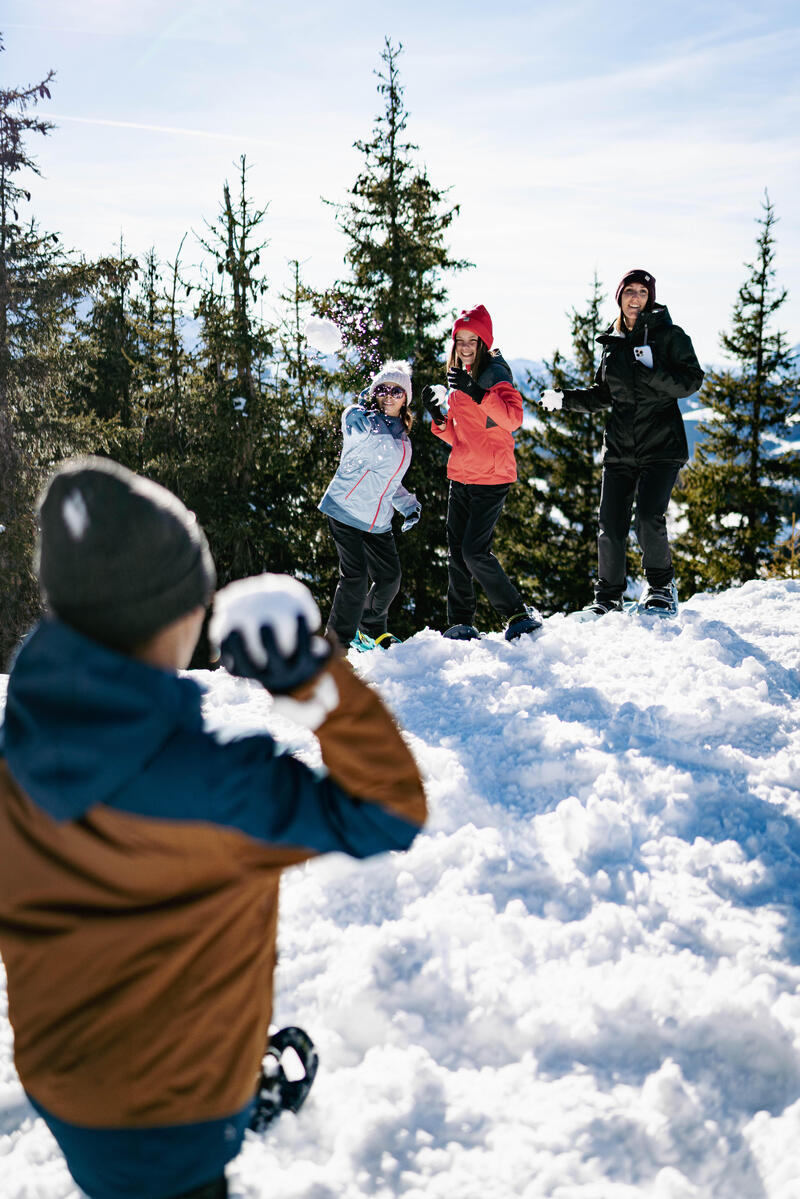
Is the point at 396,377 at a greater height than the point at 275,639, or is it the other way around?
the point at 396,377

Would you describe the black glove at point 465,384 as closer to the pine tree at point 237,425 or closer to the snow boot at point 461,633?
the snow boot at point 461,633

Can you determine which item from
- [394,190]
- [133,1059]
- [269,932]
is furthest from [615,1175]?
[394,190]

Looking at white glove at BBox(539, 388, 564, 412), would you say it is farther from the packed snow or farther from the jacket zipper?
the packed snow

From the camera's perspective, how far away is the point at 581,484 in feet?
84.7

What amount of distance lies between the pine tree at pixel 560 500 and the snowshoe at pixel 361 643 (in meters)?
18.4

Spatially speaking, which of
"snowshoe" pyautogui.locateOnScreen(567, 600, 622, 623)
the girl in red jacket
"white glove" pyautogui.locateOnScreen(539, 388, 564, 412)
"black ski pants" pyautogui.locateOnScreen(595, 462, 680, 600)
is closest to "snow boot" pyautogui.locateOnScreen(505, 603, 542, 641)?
the girl in red jacket

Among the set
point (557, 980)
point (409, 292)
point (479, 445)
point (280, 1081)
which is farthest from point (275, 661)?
point (409, 292)

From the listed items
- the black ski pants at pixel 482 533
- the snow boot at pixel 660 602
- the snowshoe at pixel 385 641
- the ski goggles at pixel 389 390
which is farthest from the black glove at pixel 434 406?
the snow boot at pixel 660 602

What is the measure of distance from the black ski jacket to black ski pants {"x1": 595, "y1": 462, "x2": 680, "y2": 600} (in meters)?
0.12

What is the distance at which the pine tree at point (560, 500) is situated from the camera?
989 inches

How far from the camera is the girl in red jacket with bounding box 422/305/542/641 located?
245 inches

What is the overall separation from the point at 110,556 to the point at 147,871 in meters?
0.54

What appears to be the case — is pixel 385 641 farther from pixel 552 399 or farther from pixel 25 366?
pixel 25 366

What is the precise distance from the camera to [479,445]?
6.38 m
